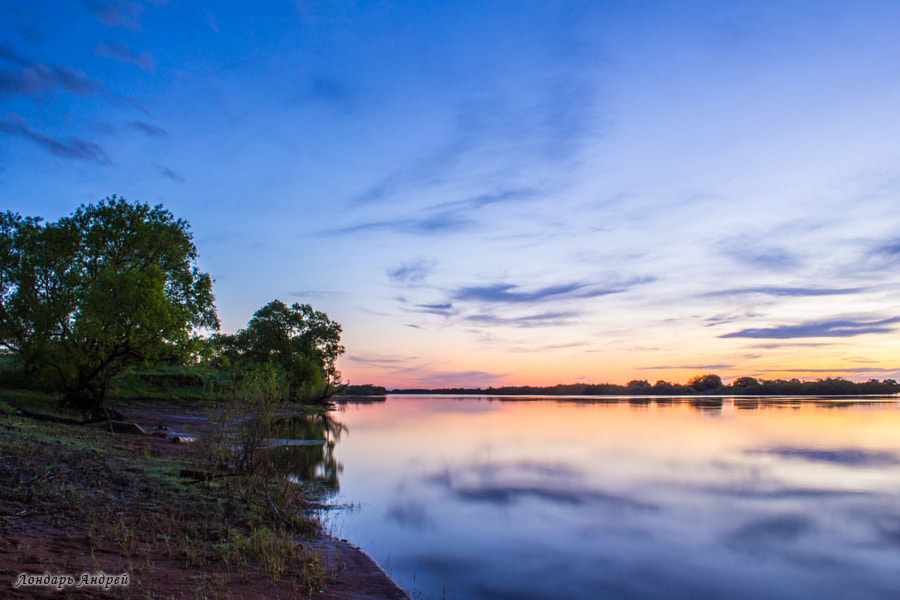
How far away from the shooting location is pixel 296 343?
67.9 m

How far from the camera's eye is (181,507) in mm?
11320

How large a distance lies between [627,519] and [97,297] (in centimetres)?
2262

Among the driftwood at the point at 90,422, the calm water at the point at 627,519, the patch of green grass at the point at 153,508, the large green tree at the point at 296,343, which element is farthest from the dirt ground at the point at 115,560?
the large green tree at the point at 296,343

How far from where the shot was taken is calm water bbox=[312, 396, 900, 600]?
428 inches

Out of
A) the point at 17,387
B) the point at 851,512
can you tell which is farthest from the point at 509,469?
the point at 17,387

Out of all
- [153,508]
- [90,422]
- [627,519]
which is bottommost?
[627,519]

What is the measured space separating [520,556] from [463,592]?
8.68 ft

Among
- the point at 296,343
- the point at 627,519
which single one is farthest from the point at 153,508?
the point at 296,343

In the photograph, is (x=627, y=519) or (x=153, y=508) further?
(x=627, y=519)

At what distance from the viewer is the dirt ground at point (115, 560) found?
6.74 metres

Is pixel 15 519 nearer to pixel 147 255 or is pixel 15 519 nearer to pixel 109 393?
pixel 147 255

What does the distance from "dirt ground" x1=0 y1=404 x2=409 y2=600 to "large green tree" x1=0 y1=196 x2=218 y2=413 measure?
46.0 ft

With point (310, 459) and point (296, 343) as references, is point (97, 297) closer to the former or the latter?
point (310, 459)

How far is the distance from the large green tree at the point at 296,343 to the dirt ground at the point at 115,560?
51.9m
